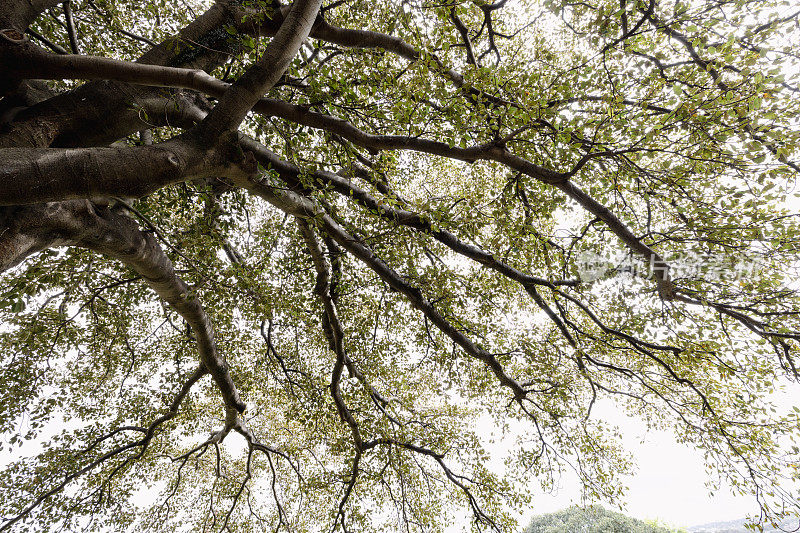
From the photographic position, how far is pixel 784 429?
15.4 feet

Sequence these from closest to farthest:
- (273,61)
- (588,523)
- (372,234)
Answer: (273,61), (372,234), (588,523)

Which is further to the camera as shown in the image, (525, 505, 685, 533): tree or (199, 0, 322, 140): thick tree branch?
(525, 505, 685, 533): tree

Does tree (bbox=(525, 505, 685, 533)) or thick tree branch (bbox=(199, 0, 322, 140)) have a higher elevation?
thick tree branch (bbox=(199, 0, 322, 140))

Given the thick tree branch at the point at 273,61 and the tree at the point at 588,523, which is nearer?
the thick tree branch at the point at 273,61

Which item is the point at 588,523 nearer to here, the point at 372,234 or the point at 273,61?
the point at 372,234

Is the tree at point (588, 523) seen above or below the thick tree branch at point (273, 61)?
below

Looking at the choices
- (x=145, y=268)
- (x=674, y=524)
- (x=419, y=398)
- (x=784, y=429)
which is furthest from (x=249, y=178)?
(x=674, y=524)

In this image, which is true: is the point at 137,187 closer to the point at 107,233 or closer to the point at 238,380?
the point at 107,233

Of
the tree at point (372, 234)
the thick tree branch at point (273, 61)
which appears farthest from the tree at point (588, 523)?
the thick tree branch at point (273, 61)

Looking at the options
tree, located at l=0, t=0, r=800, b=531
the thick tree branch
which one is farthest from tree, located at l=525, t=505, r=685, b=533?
the thick tree branch

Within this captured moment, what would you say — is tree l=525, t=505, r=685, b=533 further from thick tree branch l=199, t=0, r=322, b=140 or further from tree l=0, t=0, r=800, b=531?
thick tree branch l=199, t=0, r=322, b=140

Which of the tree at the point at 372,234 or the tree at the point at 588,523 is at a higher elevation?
the tree at the point at 372,234

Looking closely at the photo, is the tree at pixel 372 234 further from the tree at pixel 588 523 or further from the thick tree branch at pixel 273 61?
the tree at pixel 588 523

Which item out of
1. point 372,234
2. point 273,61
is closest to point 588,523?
point 372,234
